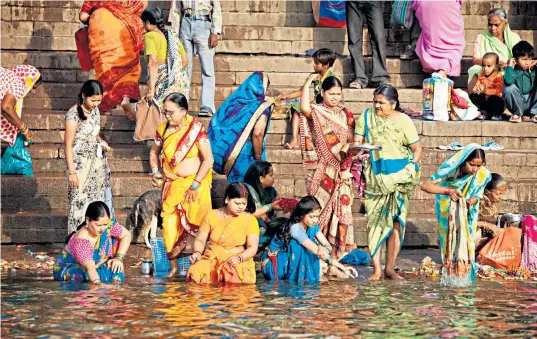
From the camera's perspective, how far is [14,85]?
Result: 12.2m

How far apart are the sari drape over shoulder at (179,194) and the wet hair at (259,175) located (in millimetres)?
620

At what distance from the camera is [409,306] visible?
29.8ft

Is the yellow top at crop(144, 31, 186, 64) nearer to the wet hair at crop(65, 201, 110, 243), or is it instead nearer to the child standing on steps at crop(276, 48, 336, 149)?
the child standing on steps at crop(276, 48, 336, 149)

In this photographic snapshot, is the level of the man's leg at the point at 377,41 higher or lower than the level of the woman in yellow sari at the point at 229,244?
higher

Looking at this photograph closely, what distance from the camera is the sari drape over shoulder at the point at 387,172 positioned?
10.5 metres

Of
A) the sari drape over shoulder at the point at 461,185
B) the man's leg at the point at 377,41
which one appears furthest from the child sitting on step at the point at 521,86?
the sari drape over shoulder at the point at 461,185

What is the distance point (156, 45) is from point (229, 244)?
10.4 ft

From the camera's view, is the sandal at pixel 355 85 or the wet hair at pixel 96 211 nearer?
the wet hair at pixel 96 211

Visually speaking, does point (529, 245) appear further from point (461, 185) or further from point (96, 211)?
point (96, 211)

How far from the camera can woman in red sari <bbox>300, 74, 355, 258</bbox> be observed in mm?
10875

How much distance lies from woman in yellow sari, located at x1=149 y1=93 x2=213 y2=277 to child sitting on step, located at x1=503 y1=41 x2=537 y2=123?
4.54 metres

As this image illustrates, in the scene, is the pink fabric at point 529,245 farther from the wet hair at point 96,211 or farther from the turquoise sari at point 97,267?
the wet hair at point 96,211

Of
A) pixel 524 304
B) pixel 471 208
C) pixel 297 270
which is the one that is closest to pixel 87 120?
pixel 297 270

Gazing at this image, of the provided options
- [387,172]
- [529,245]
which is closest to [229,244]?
[387,172]
